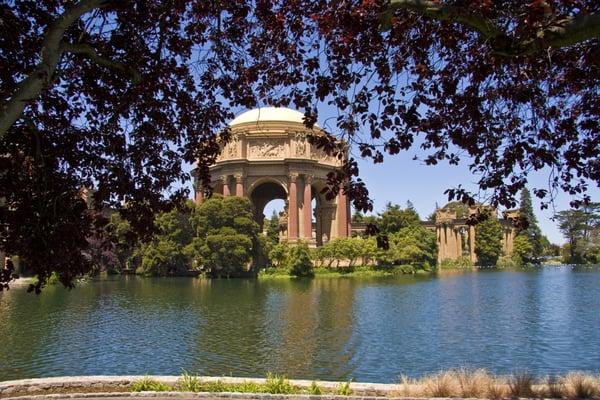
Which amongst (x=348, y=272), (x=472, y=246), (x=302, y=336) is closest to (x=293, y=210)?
(x=348, y=272)

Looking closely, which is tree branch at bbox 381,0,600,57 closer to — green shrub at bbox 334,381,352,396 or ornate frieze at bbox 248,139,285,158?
green shrub at bbox 334,381,352,396

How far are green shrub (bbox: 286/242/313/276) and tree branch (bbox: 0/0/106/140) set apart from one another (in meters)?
42.1

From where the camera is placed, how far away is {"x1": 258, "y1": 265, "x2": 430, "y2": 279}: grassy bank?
4688cm

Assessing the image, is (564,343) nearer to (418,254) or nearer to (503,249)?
(418,254)

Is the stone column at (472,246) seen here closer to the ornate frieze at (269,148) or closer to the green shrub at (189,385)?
the ornate frieze at (269,148)

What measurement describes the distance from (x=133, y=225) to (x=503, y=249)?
278 feet

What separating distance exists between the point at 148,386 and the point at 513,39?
6455 millimetres

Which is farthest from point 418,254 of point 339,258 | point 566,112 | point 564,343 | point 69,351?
point 566,112

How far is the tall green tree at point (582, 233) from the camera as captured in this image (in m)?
80.5

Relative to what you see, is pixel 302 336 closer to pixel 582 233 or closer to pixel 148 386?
pixel 148 386

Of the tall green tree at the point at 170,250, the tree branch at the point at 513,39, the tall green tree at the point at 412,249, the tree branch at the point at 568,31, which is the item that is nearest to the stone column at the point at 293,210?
the tall green tree at the point at 412,249

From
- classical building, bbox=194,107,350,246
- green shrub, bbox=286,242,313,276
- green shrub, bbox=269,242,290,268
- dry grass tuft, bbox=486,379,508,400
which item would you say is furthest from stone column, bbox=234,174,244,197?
dry grass tuft, bbox=486,379,508,400

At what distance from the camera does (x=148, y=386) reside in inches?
303

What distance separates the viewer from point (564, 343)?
13.7 m
